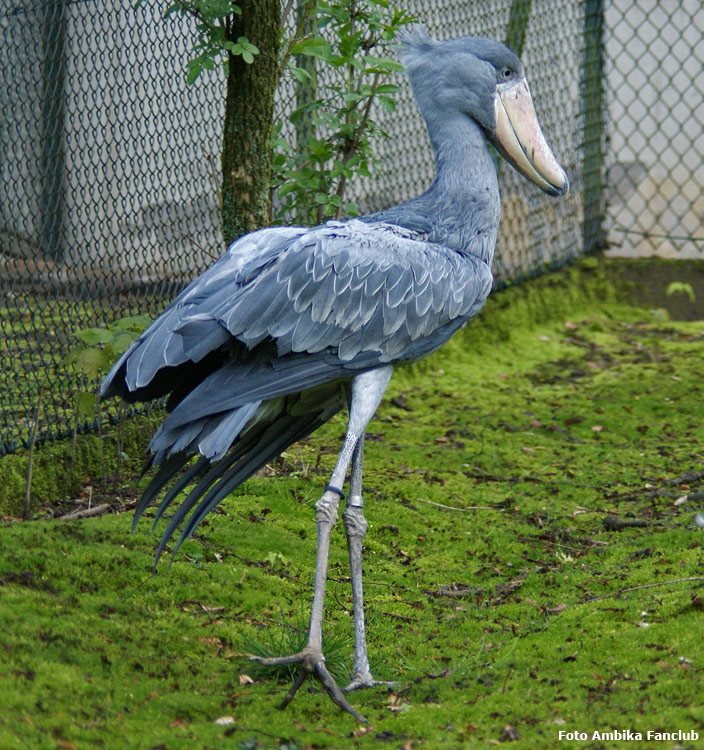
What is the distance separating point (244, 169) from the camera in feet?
15.3

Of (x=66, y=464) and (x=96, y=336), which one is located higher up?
(x=96, y=336)

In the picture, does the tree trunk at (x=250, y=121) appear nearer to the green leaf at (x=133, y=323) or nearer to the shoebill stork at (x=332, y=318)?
the green leaf at (x=133, y=323)

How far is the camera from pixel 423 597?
411 centimetres

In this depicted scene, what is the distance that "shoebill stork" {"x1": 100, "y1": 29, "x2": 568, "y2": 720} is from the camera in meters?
3.27

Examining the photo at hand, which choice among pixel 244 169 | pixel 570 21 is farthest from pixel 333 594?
pixel 570 21

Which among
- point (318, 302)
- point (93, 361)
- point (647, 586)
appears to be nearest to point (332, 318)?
point (318, 302)

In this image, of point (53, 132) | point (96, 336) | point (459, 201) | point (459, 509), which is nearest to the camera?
point (459, 201)

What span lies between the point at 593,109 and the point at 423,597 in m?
5.51

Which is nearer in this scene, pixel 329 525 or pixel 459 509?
pixel 329 525

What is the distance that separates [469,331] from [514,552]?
3.13m

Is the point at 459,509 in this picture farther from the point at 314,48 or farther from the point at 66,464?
the point at 314,48

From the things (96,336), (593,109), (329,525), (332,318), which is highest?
(593,109)

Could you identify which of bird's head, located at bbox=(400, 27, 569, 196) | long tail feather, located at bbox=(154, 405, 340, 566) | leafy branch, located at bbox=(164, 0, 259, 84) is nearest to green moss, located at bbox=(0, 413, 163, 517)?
long tail feather, located at bbox=(154, 405, 340, 566)

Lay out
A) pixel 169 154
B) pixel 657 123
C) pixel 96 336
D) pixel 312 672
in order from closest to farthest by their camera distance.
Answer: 1. pixel 312 672
2. pixel 96 336
3. pixel 169 154
4. pixel 657 123
